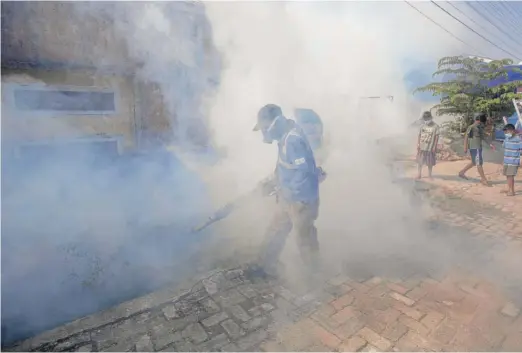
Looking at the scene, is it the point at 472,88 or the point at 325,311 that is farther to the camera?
the point at 472,88

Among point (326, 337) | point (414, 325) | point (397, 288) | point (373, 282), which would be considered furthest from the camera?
point (373, 282)

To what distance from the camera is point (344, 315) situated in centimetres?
262

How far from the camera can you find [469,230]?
4383 mm

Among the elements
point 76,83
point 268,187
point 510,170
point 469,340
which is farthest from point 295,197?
point 76,83

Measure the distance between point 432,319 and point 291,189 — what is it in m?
1.59

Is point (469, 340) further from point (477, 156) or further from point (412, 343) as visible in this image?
point (477, 156)

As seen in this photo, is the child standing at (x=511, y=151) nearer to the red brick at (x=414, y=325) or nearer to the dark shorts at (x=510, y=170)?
the dark shorts at (x=510, y=170)

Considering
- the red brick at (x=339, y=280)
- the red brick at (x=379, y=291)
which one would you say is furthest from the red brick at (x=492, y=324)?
the red brick at (x=339, y=280)

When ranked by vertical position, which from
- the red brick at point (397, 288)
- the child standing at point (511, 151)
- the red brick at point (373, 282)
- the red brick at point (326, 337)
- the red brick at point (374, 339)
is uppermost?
the child standing at point (511, 151)

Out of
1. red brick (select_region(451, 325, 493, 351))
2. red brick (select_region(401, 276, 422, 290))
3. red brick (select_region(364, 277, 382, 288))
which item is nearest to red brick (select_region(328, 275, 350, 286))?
red brick (select_region(364, 277, 382, 288))

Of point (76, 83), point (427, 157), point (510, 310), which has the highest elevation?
point (76, 83)

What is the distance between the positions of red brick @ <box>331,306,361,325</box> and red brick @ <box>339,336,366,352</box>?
0.60 ft

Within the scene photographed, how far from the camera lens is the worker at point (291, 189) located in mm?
3174

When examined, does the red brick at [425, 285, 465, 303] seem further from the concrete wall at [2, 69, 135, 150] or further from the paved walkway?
the concrete wall at [2, 69, 135, 150]
